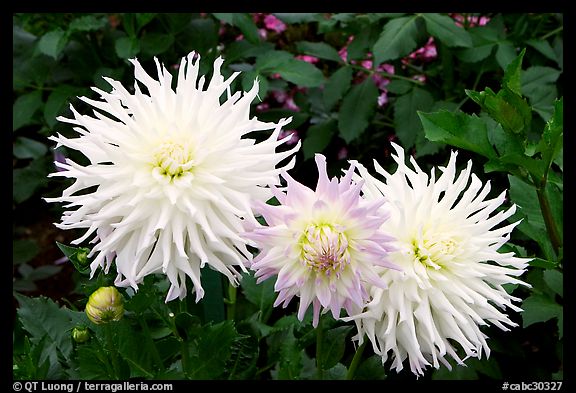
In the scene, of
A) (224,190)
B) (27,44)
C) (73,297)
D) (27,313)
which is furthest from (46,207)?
(224,190)

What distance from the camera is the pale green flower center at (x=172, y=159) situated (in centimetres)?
77

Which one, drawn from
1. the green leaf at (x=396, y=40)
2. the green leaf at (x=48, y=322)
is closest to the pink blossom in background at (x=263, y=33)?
the green leaf at (x=396, y=40)

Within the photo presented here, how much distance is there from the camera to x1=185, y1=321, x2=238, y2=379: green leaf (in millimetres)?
917

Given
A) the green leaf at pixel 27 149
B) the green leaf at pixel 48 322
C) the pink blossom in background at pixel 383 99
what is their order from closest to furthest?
the green leaf at pixel 48 322, the pink blossom in background at pixel 383 99, the green leaf at pixel 27 149

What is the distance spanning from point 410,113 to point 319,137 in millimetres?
239

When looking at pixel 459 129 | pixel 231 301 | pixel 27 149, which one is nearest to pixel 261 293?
pixel 231 301

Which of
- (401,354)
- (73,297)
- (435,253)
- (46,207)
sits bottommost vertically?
(73,297)

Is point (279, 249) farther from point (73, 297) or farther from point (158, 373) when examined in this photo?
point (73, 297)

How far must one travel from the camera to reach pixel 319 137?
164cm

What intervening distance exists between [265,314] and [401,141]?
0.52 m

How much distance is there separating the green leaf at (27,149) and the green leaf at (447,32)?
1.23 metres

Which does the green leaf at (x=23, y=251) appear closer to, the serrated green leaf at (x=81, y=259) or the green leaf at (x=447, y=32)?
the serrated green leaf at (x=81, y=259)

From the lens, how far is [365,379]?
1.01m

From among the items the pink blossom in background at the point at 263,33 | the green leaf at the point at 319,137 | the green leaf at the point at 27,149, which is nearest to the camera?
the green leaf at the point at 319,137
